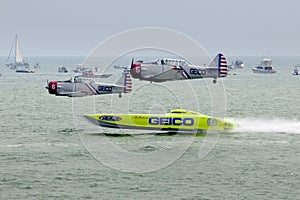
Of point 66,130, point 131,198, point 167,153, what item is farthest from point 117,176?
point 66,130

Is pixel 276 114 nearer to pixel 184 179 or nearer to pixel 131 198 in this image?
pixel 184 179

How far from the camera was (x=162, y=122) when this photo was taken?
289ft

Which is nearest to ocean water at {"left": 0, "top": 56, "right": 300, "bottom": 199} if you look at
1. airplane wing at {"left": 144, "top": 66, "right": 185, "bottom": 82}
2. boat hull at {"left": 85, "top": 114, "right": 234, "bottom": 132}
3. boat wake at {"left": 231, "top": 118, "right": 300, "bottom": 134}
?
boat wake at {"left": 231, "top": 118, "right": 300, "bottom": 134}

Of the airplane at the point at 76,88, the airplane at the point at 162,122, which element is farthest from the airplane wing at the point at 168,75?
the airplane at the point at 76,88

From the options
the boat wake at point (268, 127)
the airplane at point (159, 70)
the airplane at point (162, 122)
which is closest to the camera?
the airplane at point (159, 70)

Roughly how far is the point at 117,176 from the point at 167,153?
12945mm

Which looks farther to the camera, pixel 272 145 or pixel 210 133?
pixel 210 133

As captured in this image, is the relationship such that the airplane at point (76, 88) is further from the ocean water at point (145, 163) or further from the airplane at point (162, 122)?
the airplane at point (162, 122)

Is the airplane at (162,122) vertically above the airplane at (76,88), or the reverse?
the airplane at (76,88)

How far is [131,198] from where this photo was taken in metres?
55.8

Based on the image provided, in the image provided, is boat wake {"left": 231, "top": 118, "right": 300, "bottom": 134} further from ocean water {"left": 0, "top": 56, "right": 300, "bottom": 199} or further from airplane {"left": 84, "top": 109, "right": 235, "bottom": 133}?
airplane {"left": 84, "top": 109, "right": 235, "bottom": 133}

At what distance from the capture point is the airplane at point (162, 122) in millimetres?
88000

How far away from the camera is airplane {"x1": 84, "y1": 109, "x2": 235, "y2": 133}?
8800 cm

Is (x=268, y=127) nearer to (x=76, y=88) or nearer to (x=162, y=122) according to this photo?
(x=162, y=122)
